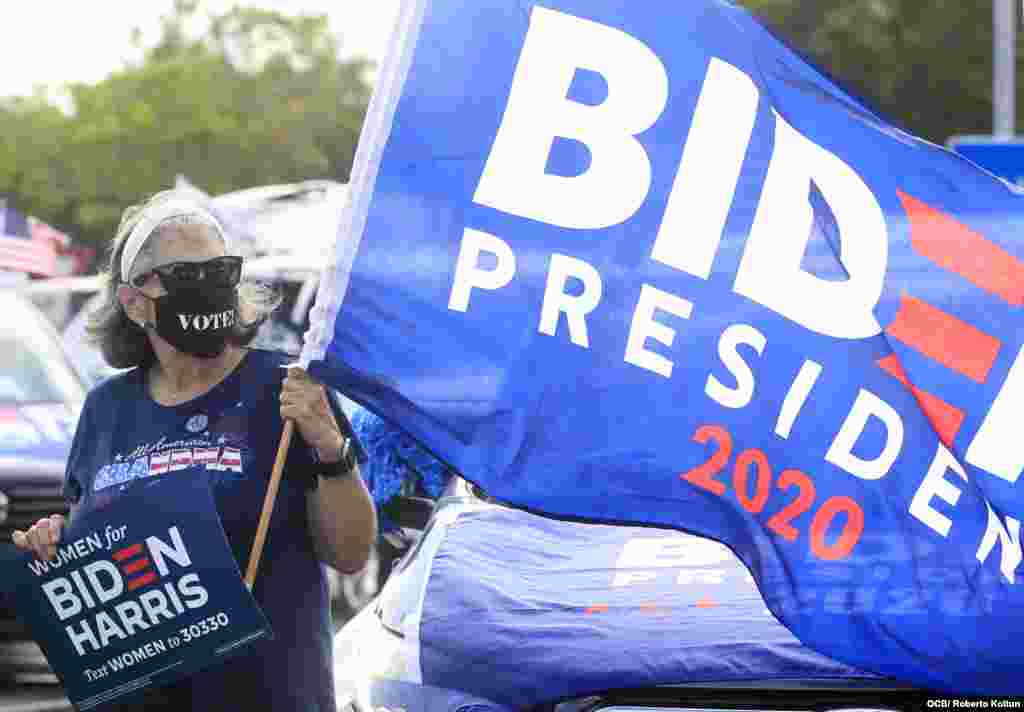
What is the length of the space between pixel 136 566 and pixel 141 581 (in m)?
0.03

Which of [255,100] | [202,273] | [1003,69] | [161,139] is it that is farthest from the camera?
[255,100]

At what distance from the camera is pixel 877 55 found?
49.5 m

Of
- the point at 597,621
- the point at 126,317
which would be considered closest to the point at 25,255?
the point at 126,317

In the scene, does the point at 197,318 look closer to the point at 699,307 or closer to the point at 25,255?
the point at 699,307

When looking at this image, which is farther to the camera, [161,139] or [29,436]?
[161,139]

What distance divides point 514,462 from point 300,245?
14453mm

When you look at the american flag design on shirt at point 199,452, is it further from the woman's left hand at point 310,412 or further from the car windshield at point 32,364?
the car windshield at point 32,364

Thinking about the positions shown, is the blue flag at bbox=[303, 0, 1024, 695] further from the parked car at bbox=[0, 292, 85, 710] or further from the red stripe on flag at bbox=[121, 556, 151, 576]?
the parked car at bbox=[0, 292, 85, 710]

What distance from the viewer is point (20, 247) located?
498 inches

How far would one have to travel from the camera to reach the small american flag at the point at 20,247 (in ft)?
40.7

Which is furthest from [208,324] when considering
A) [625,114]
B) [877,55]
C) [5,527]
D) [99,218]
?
[99,218]

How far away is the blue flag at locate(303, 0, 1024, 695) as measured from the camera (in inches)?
153

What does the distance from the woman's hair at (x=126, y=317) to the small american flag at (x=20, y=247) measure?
7946 millimetres

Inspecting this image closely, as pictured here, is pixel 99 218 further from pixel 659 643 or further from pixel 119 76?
pixel 659 643
